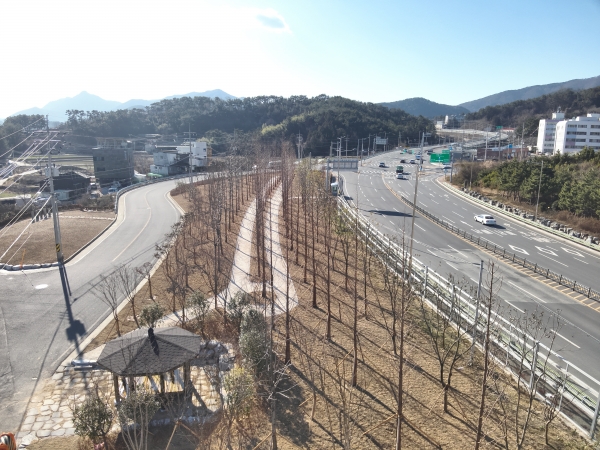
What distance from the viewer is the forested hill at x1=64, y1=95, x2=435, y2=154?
252ft

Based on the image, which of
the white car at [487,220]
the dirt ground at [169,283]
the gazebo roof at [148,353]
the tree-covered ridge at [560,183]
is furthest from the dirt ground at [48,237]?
the tree-covered ridge at [560,183]

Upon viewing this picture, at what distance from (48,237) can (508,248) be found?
24.2 meters

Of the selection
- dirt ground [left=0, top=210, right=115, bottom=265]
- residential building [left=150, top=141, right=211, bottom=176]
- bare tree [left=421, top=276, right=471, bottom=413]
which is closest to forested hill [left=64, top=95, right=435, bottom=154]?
residential building [left=150, top=141, right=211, bottom=176]

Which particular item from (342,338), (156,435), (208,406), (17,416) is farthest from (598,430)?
(17,416)

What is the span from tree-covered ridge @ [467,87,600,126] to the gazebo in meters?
81.8

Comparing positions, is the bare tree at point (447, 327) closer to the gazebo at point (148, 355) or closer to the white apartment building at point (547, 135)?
the gazebo at point (148, 355)

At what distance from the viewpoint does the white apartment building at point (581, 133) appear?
57.3 metres

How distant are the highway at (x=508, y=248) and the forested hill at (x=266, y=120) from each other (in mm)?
39194

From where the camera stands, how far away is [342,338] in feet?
36.7

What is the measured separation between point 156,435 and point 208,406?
1.09 metres

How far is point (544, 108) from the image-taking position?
9825 centimetres

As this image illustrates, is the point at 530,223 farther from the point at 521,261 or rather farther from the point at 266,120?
the point at 266,120

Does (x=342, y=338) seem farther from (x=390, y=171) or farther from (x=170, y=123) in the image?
(x=170, y=123)

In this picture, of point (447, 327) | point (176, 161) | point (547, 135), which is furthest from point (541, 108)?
point (447, 327)
